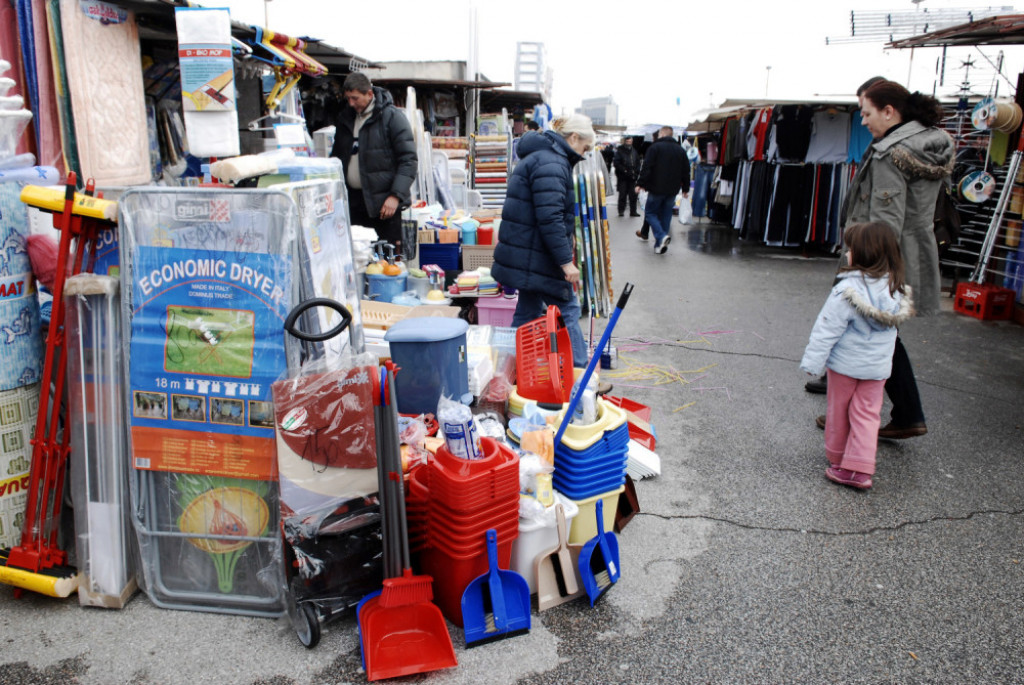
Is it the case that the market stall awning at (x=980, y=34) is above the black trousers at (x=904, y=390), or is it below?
above

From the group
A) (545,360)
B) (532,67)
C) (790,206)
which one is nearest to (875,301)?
(545,360)

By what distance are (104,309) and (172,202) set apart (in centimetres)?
50

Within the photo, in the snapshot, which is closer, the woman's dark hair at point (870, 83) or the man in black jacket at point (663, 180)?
the woman's dark hair at point (870, 83)

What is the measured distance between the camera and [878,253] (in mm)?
4055

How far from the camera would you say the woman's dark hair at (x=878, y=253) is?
4031 millimetres

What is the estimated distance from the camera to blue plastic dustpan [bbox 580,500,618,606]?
3.00m

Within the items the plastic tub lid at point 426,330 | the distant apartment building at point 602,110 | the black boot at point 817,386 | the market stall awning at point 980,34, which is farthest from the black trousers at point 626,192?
the distant apartment building at point 602,110

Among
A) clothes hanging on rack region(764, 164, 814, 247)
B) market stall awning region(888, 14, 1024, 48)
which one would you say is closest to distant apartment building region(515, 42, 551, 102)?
clothes hanging on rack region(764, 164, 814, 247)

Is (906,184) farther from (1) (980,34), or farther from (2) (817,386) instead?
(1) (980,34)

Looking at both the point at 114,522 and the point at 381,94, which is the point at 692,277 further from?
the point at 114,522

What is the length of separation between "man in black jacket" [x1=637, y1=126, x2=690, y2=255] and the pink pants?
849 centimetres

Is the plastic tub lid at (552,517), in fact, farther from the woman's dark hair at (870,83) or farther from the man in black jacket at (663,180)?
the man in black jacket at (663,180)

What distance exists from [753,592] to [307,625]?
6.15ft

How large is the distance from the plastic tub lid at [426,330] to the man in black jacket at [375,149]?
278 centimetres
